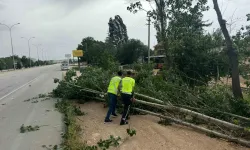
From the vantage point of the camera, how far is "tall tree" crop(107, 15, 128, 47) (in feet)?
279

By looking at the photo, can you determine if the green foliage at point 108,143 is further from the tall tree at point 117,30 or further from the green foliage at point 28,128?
the tall tree at point 117,30

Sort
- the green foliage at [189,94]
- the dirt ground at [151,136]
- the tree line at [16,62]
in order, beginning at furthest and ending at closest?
the tree line at [16,62] → the green foliage at [189,94] → the dirt ground at [151,136]

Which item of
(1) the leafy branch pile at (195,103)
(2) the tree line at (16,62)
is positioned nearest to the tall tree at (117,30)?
(2) the tree line at (16,62)

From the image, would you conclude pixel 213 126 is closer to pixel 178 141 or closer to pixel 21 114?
pixel 178 141

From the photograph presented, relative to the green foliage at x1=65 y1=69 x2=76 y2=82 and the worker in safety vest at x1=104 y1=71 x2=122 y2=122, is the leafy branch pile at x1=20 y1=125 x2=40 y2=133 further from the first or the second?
the green foliage at x1=65 y1=69 x2=76 y2=82

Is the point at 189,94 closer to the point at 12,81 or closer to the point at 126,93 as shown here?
the point at 126,93

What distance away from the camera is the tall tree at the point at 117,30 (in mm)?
85000

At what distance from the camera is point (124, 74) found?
8930 mm

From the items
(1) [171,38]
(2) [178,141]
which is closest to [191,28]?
(1) [171,38]

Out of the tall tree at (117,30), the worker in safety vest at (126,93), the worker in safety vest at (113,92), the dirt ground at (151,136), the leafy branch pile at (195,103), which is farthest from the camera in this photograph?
the tall tree at (117,30)

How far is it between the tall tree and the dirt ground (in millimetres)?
76889

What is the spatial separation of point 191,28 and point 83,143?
12378mm

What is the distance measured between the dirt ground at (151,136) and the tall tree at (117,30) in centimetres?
7689

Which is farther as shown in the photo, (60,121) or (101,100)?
(101,100)
